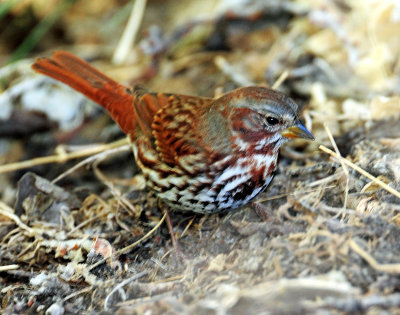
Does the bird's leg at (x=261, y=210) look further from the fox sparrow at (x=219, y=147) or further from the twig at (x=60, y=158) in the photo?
the twig at (x=60, y=158)

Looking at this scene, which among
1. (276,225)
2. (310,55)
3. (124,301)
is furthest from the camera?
(310,55)

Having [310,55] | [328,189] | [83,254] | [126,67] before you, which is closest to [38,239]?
[83,254]

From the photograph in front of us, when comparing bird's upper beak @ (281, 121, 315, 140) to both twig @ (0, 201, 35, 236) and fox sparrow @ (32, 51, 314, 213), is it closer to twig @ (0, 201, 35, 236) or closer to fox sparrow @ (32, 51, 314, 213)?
fox sparrow @ (32, 51, 314, 213)

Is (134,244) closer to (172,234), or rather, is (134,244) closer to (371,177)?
(172,234)

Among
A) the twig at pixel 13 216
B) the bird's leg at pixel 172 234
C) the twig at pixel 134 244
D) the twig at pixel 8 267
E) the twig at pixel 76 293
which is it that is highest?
the twig at pixel 13 216

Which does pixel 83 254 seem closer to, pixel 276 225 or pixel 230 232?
pixel 230 232

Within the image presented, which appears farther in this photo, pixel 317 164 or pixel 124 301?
pixel 317 164

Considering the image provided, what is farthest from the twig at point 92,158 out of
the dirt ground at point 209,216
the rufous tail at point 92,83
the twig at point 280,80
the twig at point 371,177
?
the twig at point 371,177
